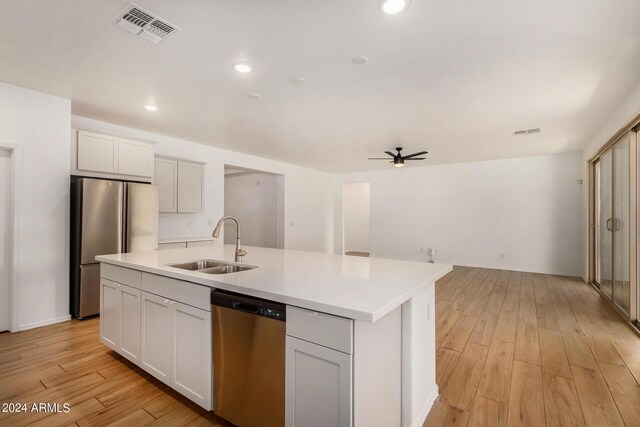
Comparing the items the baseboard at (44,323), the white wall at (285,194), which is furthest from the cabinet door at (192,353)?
the white wall at (285,194)

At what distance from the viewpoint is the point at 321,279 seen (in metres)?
1.70

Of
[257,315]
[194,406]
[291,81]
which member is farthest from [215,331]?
[291,81]

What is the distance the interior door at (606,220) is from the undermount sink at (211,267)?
475 centimetres

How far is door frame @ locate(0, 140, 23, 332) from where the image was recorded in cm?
305

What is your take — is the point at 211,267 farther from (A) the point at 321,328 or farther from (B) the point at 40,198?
(B) the point at 40,198

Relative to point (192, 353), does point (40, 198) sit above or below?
above

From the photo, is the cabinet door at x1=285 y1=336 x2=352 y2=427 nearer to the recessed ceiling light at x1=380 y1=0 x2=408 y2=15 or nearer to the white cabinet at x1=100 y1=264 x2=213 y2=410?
the white cabinet at x1=100 y1=264 x2=213 y2=410

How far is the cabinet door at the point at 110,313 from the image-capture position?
2396mm

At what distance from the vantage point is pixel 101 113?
3822 mm

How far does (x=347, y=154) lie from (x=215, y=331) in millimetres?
5030

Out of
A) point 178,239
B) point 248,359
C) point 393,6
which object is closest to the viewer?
point 248,359

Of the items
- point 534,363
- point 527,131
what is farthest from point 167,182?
point 527,131

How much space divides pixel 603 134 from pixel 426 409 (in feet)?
15.4

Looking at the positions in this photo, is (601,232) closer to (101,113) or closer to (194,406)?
(194,406)
